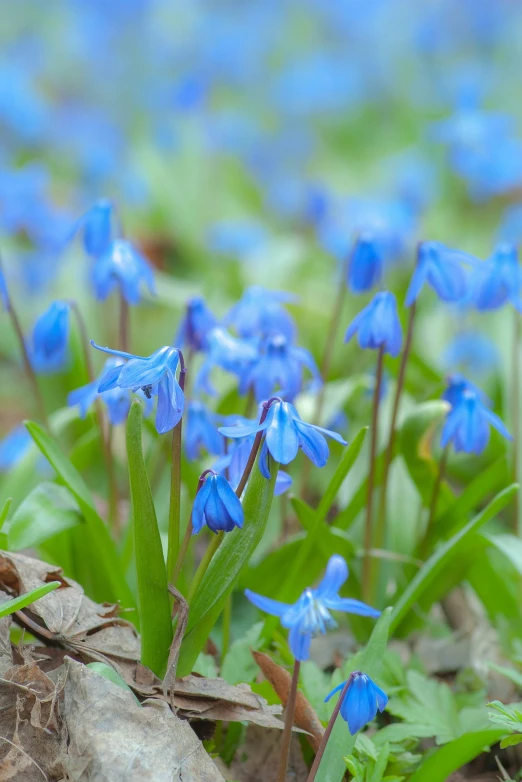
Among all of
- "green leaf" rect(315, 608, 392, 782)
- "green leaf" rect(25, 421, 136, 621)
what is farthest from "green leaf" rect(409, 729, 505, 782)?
"green leaf" rect(25, 421, 136, 621)

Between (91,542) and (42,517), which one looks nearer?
(42,517)

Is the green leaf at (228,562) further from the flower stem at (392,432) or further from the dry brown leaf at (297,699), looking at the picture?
the flower stem at (392,432)

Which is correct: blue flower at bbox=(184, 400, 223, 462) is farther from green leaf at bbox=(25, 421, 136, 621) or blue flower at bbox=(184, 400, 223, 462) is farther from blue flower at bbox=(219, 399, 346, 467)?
blue flower at bbox=(219, 399, 346, 467)

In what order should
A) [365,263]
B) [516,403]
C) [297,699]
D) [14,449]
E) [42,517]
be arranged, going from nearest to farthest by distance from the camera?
[297,699] < [42,517] < [365,263] < [516,403] < [14,449]

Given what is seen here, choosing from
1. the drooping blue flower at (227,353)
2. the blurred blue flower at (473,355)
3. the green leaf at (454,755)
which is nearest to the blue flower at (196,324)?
the drooping blue flower at (227,353)

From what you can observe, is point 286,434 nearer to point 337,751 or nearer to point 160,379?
point 160,379

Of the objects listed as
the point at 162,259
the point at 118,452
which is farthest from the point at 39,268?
the point at 118,452

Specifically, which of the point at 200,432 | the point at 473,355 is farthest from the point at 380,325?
the point at 473,355
